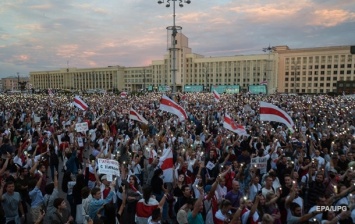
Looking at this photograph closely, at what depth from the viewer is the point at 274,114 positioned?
8.88m

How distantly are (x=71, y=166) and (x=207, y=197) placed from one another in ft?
12.7

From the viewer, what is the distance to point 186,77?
11081 centimetres

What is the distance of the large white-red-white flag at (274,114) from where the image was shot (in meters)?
8.78

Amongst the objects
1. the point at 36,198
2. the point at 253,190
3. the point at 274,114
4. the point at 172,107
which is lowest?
the point at 253,190

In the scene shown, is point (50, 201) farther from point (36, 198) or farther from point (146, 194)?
point (146, 194)

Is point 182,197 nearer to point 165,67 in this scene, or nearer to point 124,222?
point 124,222

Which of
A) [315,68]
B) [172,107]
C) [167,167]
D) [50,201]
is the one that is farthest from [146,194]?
[315,68]

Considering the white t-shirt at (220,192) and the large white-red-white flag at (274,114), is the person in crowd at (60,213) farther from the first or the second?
the large white-red-white flag at (274,114)

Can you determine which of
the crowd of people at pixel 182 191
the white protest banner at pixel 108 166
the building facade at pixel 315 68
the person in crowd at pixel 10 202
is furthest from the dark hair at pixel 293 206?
the building facade at pixel 315 68

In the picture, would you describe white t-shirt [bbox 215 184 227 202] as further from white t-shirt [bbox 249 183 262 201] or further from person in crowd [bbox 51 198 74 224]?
person in crowd [bbox 51 198 74 224]

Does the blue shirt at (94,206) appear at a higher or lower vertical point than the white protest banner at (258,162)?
lower

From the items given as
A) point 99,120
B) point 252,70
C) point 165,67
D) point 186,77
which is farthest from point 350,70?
point 99,120

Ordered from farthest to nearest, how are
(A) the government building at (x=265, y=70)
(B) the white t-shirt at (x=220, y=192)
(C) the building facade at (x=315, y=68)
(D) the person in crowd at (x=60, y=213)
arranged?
1. (A) the government building at (x=265, y=70)
2. (C) the building facade at (x=315, y=68)
3. (B) the white t-shirt at (x=220, y=192)
4. (D) the person in crowd at (x=60, y=213)

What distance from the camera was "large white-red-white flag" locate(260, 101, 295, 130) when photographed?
8.78 meters
